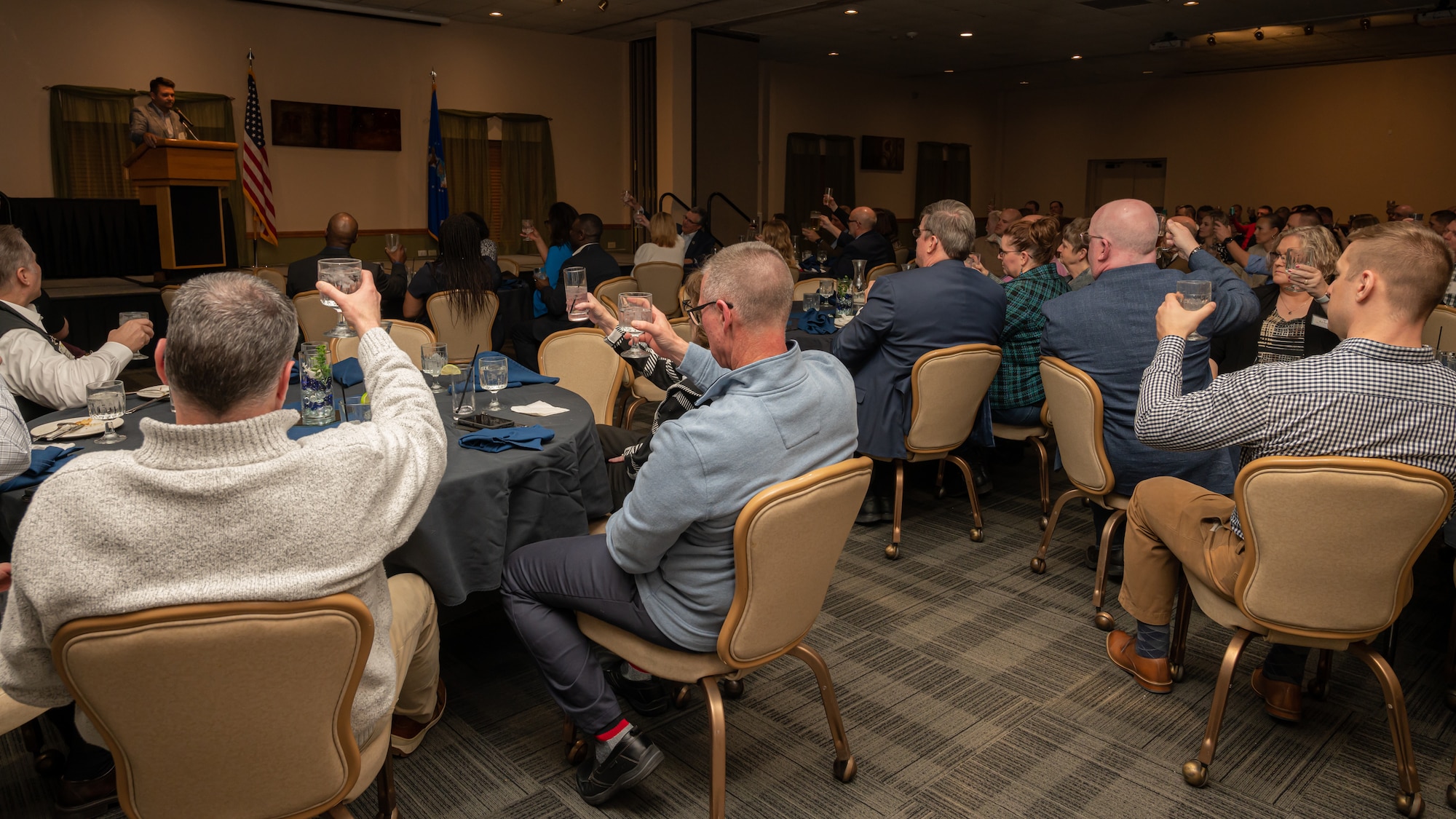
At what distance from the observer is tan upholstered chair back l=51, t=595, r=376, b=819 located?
1327mm

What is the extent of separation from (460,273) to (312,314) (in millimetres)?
1009

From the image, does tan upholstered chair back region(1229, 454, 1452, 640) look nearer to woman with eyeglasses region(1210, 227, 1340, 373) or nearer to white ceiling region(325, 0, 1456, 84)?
woman with eyeglasses region(1210, 227, 1340, 373)

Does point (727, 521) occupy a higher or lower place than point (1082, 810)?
higher

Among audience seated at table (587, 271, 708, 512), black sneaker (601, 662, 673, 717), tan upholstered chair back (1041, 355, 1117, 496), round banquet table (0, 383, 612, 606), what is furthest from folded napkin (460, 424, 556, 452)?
tan upholstered chair back (1041, 355, 1117, 496)

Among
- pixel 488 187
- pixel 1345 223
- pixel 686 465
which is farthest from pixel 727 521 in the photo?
pixel 1345 223

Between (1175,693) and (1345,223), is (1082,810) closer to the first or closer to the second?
(1175,693)

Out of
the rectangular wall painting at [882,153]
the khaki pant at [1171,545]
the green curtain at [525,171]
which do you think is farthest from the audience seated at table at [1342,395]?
the rectangular wall painting at [882,153]

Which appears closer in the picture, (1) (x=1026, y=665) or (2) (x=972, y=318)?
(1) (x=1026, y=665)

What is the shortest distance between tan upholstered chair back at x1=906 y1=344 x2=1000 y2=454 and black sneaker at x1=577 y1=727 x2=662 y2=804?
2018mm

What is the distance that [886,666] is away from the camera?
303cm

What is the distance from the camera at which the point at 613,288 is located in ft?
19.9

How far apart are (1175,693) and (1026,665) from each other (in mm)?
448

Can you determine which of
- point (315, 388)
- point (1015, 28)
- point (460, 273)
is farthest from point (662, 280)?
point (1015, 28)

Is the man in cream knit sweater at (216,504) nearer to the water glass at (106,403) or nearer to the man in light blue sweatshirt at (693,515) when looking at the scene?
the man in light blue sweatshirt at (693,515)
